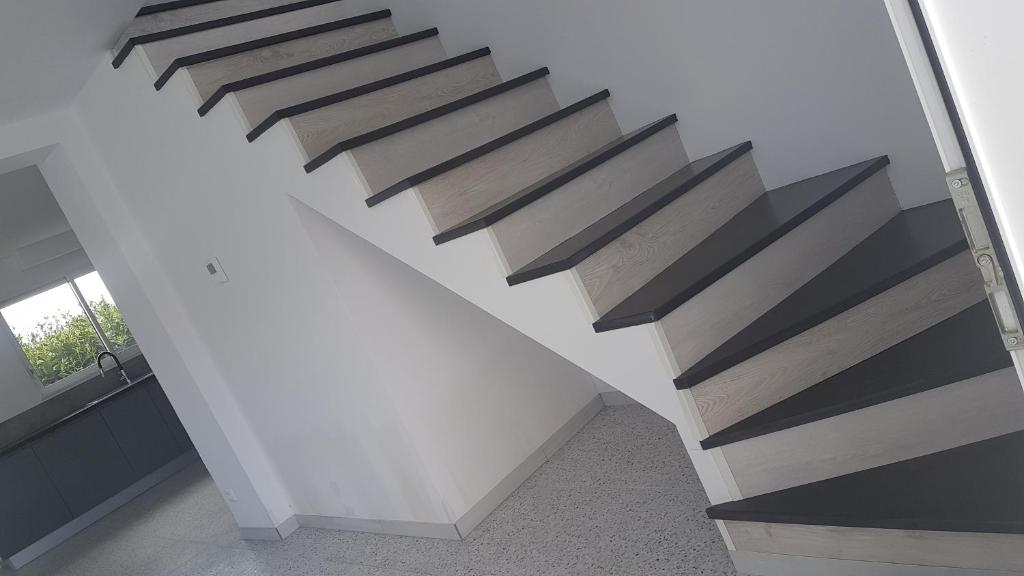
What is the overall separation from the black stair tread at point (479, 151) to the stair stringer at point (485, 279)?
0.04 meters

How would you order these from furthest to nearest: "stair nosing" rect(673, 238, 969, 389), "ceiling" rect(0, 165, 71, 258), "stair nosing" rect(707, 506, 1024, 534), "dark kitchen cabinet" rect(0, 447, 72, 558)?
"dark kitchen cabinet" rect(0, 447, 72, 558)
"ceiling" rect(0, 165, 71, 258)
"stair nosing" rect(673, 238, 969, 389)
"stair nosing" rect(707, 506, 1024, 534)

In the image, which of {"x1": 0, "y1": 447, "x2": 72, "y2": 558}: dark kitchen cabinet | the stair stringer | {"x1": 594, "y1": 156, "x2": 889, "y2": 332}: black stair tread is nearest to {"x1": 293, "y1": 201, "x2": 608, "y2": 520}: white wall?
the stair stringer

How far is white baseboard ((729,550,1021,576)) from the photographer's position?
73.6 inches

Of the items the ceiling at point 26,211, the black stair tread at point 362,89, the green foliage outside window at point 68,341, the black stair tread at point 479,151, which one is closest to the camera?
the black stair tread at point 479,151

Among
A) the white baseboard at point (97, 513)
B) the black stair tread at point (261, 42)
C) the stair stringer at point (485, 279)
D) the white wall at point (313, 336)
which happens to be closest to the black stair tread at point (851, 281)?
the stair stringer at point (485, 279)

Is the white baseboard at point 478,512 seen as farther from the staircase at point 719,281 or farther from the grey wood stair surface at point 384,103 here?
the grey wood stair surface at point 384,103

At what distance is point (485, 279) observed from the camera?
8.41ft

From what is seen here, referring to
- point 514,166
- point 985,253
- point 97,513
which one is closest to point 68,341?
point 97,513

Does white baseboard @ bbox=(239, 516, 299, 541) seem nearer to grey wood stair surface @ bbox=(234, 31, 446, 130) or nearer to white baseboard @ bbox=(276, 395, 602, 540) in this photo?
white baseboard @ bbox=(276, 395, 602, 540)

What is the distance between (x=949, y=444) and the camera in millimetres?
2016

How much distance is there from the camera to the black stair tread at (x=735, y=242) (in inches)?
89.0

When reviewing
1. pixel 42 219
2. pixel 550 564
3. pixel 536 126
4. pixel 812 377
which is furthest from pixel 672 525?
pixel 42 219

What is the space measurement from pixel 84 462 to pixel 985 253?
22.1ft

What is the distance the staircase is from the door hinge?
1138mm
